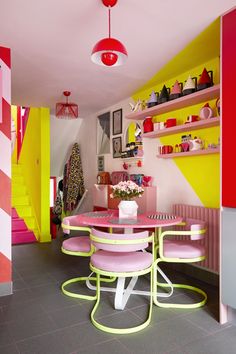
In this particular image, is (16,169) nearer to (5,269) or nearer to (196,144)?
(5,269)

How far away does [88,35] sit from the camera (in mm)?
2719

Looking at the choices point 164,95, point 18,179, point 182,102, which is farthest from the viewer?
point 18,179

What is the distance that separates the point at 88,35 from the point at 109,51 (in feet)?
2.60

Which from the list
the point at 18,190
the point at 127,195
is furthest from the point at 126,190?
the point at 18,190

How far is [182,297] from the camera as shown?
2.85 meters

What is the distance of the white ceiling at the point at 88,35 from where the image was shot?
7.50 feet

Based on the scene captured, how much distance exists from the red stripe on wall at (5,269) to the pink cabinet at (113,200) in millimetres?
1891

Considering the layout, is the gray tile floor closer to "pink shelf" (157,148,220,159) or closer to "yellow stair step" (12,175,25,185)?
"pink shelf" (157,148,220,159)

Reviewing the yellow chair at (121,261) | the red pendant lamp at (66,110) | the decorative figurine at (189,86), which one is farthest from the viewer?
the red pendant lamp at (66,110)

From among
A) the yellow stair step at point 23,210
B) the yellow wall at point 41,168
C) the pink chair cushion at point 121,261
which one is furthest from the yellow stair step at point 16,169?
the pink chair cushion at point 121,261

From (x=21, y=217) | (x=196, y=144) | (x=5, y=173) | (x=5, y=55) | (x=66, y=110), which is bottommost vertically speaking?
(x=21, y=217)

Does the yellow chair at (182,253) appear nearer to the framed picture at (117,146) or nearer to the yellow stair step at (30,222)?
the framed picture at (117,146)

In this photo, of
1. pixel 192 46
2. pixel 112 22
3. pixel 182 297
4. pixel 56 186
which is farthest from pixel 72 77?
pixel 56 186

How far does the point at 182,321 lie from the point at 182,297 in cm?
48
